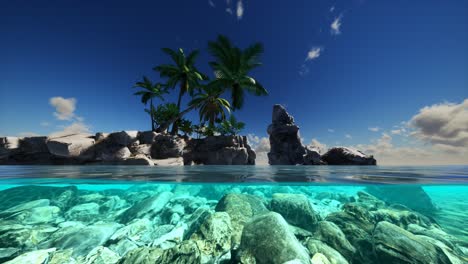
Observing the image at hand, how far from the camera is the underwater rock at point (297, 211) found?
175 inches

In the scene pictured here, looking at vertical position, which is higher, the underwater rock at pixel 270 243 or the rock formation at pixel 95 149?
the rock formation at pixel 95 149

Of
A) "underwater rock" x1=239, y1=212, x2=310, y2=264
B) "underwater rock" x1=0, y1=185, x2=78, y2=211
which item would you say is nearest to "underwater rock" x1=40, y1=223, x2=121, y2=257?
"underwater rock" x1=239, y1=212, x2=310, y2=264

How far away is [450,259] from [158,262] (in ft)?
14.5

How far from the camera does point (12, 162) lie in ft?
52.5

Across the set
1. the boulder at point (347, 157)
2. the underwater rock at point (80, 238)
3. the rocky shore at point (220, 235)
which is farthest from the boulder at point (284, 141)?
the underwater rock at point (80, 238)

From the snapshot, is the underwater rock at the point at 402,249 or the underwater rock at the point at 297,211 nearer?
the underwater rock at the point at 402,249

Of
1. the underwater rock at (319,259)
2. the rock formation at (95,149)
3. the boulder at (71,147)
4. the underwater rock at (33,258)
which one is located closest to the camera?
the underwater rock at (33,258)

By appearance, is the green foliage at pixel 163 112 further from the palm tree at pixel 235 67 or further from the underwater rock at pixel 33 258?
the underwater rock at pixel 33 258

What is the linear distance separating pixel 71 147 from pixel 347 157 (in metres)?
26.6

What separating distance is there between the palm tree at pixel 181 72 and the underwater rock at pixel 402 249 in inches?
1052

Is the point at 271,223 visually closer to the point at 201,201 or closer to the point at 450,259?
the point at 450,259

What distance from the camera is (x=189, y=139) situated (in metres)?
26.3

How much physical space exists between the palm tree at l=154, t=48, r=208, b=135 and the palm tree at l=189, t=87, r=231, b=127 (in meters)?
2.94

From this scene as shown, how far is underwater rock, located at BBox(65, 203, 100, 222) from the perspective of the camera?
4.91 meters
